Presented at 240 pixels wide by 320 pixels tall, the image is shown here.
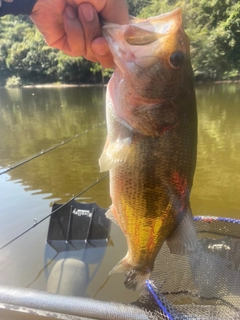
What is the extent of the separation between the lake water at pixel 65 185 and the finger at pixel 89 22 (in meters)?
3.64

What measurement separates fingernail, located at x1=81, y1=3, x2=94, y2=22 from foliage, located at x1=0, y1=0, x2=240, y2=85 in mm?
25086

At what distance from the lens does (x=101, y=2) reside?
4.96 feet

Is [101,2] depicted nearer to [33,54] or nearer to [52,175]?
[52,175]

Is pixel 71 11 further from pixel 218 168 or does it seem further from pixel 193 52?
pixel 193 52

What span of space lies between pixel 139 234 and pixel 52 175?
7895 millimetres

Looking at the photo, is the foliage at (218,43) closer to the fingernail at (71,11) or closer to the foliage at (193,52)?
the foliage at (193,52)

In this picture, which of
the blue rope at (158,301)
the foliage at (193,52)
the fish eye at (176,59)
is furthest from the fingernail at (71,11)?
the foliage at (193,52)

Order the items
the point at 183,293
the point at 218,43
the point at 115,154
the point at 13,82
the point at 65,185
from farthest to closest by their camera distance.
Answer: the point at 13,82 < the point at 218,43 < the point at 65,185 < the point at 183,293 < the point at 115,154

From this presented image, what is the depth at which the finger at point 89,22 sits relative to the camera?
4.98ft

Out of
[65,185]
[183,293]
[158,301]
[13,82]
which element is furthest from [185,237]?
[13,82]

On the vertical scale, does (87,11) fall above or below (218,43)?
above

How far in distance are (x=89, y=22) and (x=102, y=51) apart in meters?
0.13

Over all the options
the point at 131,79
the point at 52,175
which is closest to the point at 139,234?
the point at 131,79

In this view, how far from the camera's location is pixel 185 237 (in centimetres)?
171
